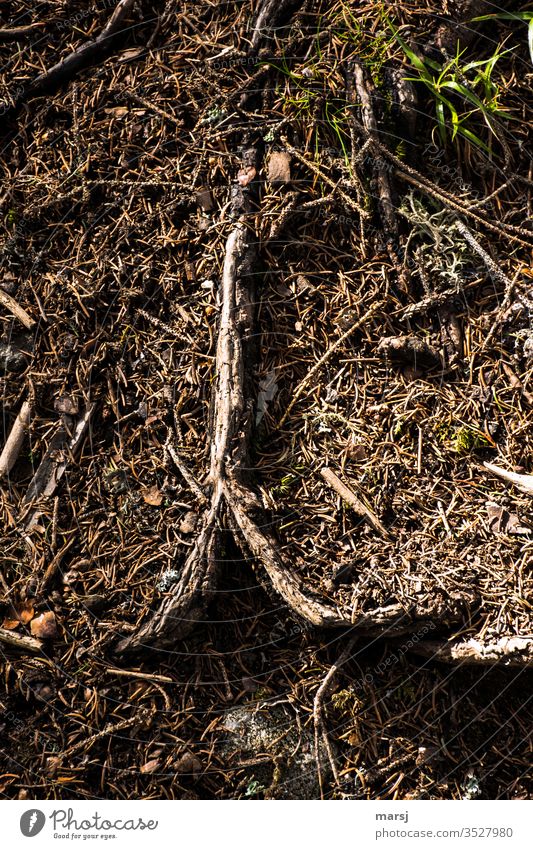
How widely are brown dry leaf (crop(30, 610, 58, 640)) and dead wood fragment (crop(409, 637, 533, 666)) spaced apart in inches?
57.8

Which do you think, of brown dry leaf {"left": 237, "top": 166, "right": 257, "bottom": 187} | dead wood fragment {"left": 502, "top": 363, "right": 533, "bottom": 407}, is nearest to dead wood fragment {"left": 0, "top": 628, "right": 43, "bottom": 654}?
brown dry leaf {"left": 237, "top": 166, "right": 257, "bottom": 187}

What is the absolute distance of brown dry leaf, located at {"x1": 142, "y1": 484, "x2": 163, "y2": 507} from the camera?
106 inches

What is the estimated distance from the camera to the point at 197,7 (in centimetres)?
301

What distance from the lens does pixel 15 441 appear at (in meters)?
2.77

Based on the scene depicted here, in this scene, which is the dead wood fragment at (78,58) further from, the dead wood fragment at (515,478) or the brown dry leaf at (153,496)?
the dead wood fragment at (515,478)

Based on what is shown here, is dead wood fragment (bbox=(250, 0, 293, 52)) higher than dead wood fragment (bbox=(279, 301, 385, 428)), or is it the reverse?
dead wood fragment (bbox=(250, 0, 293, 52))

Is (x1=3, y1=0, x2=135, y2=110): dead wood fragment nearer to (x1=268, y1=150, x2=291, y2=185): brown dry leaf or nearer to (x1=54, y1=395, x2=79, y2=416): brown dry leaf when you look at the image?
(x1=268, y1=150, x2=291, y2=185): brown dry leaf

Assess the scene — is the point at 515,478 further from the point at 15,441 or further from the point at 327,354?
the point at 15,441

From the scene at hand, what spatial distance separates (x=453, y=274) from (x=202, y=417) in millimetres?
1284

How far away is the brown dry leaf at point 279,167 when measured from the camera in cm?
284

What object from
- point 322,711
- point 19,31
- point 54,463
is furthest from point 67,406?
point 19,31

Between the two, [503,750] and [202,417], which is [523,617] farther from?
[202,417]
